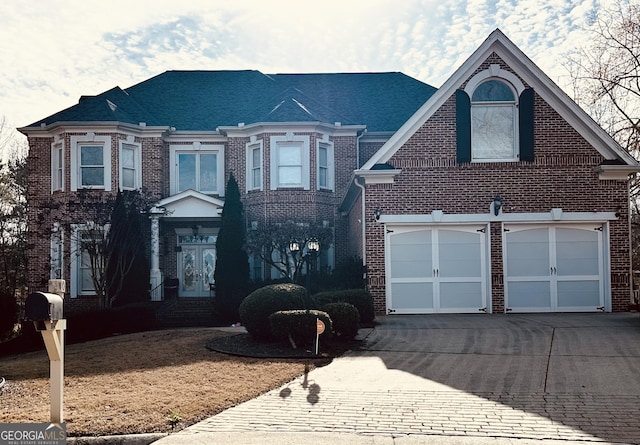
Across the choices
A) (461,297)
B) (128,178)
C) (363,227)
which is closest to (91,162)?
(128,178)

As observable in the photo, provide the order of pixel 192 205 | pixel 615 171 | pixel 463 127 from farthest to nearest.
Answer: pixel 192 205
pixel 463 127
pixel 615 171

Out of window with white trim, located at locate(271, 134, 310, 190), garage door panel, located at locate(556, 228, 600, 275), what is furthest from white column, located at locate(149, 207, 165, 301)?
garage door panel, located at locate(556, 228, 600, 275)

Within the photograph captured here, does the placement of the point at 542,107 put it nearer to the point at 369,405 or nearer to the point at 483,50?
the point at 483,50

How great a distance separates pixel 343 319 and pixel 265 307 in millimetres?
1600

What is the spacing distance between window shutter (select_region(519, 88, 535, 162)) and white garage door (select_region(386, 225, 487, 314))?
2.42 m

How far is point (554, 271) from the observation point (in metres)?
16.0

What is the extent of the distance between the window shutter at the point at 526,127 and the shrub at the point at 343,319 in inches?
296

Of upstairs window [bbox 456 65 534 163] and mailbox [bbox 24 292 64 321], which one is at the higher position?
upstairs window [bbox 456 65 534 163]

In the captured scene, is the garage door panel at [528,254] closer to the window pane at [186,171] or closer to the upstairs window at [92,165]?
the window pane at [186,171]

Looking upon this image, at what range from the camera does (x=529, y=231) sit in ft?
53.1

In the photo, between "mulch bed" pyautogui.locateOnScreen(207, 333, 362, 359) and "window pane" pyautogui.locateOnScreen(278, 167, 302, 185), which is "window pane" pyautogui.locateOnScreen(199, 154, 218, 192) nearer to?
"window pane" pyautogui.locateOnScreen(278, 167, 302, 185)

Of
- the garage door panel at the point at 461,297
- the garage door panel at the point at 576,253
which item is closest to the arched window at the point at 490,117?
the garage door panel at the point at 576,253

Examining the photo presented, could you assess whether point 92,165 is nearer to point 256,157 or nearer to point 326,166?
point 256,157

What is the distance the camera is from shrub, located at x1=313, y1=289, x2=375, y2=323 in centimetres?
1352
